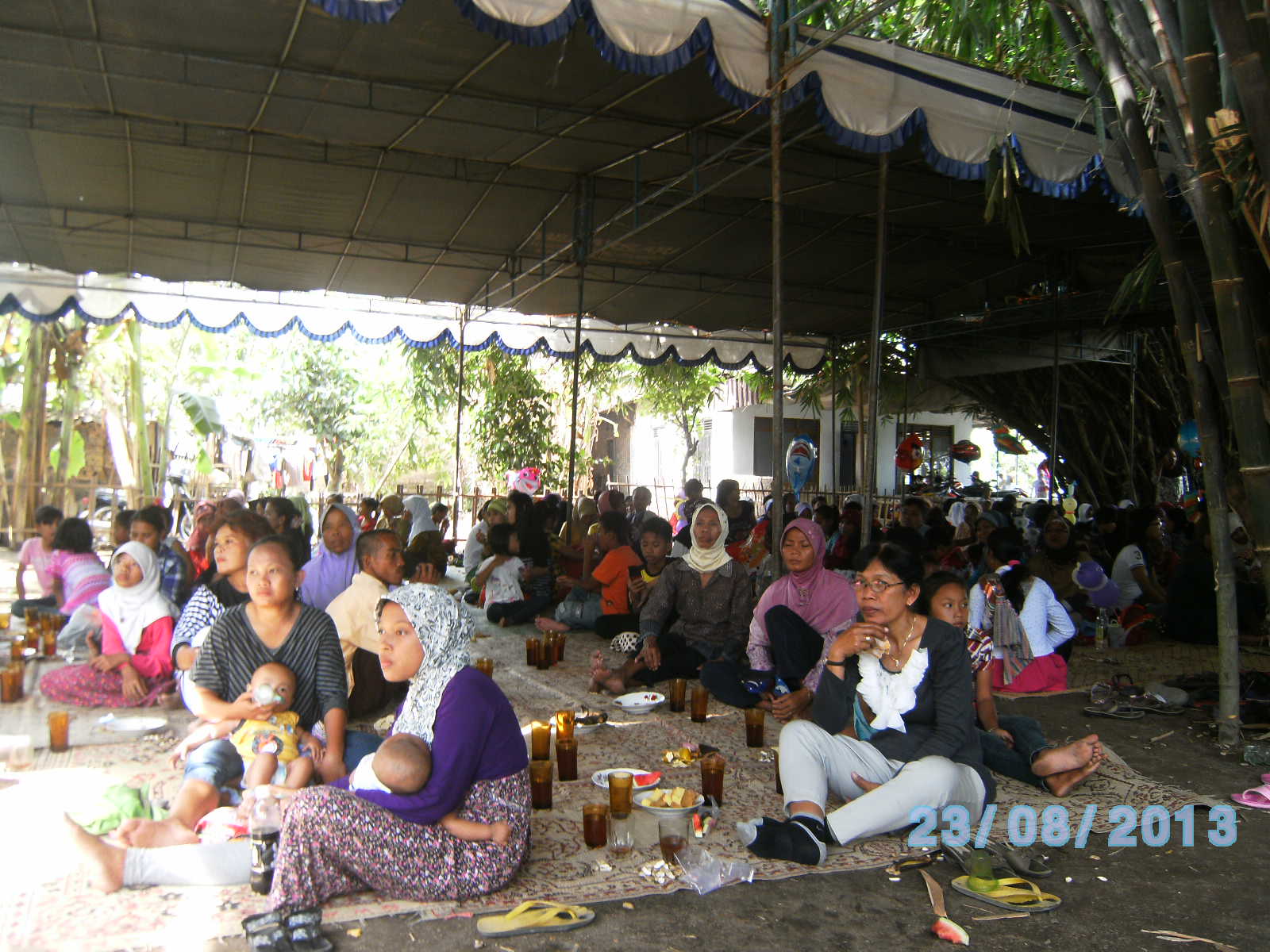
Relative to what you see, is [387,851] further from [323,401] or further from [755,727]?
[323,401]

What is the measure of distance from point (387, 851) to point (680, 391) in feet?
57.0

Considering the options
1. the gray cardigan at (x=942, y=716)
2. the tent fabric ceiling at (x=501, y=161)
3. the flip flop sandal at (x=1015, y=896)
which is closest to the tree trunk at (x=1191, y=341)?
the tent fabric ceiling at (x=501, y=161)

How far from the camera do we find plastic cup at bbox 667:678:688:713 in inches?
202

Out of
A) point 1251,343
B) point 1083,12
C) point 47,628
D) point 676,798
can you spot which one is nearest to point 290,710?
point 676,798

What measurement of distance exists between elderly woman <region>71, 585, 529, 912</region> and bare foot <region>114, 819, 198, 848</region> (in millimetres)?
114

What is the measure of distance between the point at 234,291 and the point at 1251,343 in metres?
10.8

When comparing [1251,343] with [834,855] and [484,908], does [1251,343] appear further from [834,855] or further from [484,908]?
[484,908]

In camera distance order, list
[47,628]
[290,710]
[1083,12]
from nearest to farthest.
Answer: [290,710] < [1083,12] < [47,628]

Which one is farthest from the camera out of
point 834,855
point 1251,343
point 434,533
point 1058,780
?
point 434,533

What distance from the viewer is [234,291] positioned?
11.9 m

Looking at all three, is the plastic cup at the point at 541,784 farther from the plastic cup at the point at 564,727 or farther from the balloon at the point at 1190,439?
the balloon at the point at 1190,439

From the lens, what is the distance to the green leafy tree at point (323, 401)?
24.0 m

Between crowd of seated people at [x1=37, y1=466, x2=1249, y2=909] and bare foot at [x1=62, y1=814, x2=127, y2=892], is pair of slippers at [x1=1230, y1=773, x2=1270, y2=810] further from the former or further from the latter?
bare foot at [x1=62, y1=814, x2=127, y2=892]

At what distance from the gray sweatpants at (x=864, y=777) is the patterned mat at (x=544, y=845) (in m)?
0.13
